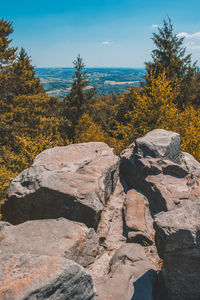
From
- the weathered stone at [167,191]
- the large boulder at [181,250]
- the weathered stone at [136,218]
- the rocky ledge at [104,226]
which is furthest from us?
the weathered stone at [167,191]

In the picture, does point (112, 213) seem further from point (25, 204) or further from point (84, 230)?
point (25, 204)

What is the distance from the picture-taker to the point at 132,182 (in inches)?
542

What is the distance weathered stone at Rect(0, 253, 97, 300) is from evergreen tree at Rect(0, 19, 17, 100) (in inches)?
906

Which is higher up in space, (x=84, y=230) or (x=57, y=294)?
(x=57, y=294)

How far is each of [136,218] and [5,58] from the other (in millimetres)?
25039

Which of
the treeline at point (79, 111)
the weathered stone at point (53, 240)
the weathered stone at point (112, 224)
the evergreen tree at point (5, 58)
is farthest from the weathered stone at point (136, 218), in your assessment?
the evergreen tree at point (5, 58)

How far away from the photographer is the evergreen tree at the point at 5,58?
23.9 m

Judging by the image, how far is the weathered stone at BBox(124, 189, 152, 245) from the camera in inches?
392

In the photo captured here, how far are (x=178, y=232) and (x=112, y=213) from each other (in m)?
5.80

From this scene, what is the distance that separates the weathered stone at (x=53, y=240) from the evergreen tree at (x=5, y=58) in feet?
66.8

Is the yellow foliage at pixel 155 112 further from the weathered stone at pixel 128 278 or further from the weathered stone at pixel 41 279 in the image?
the weathered stone at pixel 41 279

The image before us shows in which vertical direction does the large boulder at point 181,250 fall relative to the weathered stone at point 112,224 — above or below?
above

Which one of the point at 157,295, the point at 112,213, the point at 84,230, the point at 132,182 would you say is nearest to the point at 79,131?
the point at 132,182

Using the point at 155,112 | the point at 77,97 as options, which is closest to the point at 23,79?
the point at 77,97
